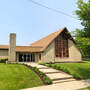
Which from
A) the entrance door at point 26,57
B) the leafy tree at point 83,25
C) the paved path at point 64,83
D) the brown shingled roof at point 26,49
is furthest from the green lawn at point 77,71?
the entrance door at point 26,57

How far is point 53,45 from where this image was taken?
23000 mm

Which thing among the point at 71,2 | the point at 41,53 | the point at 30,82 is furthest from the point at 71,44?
the point at 30,82

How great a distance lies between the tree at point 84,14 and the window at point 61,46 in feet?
44.1

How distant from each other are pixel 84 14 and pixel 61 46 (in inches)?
578

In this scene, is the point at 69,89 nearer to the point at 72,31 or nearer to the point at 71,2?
the point at 72,31

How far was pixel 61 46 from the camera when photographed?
2400 cm

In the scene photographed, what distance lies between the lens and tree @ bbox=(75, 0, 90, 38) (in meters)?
9.51

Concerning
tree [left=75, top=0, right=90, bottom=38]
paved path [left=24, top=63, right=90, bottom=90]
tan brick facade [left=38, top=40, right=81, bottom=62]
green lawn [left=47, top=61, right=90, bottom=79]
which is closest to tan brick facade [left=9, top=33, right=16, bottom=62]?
tan brick facade [left=38, top=40, right=81, bottom=62]

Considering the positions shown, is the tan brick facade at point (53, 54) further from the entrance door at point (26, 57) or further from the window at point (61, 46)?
the entrance door at point (26, 57)

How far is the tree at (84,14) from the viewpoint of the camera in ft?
31.2

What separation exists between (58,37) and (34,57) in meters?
8.27

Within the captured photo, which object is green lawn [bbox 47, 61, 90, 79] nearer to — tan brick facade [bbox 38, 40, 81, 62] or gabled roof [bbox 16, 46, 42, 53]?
tan brick facade [bbox 38, 40, 81, 62]

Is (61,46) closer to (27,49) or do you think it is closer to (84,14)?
(27,49)

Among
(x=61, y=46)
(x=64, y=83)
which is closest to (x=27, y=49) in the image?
(x=61, y=46)
